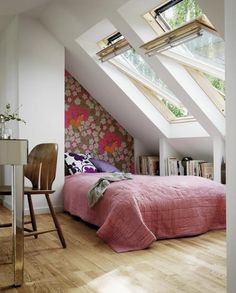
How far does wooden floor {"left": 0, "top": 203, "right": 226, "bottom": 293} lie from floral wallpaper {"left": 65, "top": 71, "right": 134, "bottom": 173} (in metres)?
2.24

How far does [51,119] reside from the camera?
4.33 m

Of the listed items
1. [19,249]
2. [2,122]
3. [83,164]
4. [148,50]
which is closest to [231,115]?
[19,249]

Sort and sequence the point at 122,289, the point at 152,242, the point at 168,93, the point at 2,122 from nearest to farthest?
the point at 122,289 < the point at 2,122 < the point at 152,242 < the point at 168,93

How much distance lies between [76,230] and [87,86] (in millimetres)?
2411

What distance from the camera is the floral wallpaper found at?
5184 mm

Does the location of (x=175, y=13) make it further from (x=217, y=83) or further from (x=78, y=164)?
(x=78, y=164)

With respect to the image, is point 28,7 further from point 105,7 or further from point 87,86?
point 87,86

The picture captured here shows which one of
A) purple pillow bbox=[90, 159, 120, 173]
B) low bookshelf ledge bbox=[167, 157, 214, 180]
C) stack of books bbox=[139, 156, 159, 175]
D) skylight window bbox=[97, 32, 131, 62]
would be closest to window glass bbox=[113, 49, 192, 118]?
skylight window bbox=[97, 32, 131, 62]

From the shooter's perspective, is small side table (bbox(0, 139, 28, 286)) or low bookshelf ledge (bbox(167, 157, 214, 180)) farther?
low bookshelf ledge (bbox(167, 157, 214, 180))

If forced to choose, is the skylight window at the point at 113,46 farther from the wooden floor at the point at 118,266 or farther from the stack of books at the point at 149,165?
the wooden floor at the point at 118,266

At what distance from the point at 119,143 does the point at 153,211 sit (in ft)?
8.81

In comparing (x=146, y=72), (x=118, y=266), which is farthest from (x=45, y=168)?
(x=146, y=72)

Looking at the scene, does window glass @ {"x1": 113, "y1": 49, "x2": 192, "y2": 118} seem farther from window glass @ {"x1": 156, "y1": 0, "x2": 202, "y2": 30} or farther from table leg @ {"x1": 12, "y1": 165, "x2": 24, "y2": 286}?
table leg @ {"x1": 12, "y1": 165, "x2": 24, "y2": 286}

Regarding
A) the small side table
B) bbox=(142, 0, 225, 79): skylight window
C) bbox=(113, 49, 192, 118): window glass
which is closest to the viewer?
the small side table
